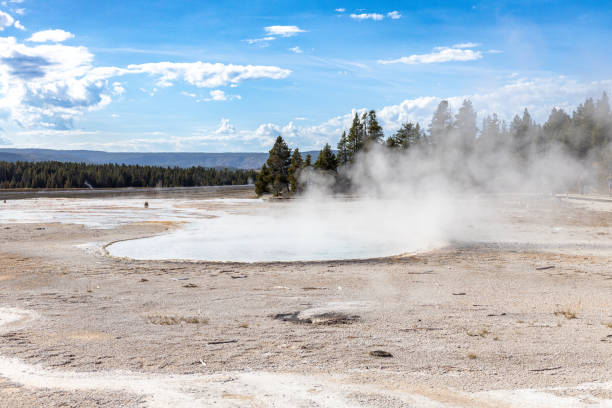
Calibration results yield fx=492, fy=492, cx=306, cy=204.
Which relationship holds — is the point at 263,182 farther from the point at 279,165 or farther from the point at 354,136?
the point at 354,136

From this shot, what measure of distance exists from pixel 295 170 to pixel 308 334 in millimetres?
62366

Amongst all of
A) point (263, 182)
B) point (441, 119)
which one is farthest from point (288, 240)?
point (263, 182)

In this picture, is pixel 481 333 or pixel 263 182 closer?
pixel 481 333

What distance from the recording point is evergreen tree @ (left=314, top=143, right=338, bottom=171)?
72188 millimetres

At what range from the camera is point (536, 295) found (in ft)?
40.4

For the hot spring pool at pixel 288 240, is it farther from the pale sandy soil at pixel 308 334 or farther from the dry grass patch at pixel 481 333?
the dry grass patch at pixel 481 333

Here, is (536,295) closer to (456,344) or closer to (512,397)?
(456,344)

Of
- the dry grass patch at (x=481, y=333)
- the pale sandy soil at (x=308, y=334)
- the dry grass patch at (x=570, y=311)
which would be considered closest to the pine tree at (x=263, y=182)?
the pale sandy soil at (x=308, y=334)

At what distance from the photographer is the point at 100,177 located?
Result: 432ft

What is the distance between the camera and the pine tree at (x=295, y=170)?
228 feet

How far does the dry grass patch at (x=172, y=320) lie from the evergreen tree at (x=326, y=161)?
2462 inches

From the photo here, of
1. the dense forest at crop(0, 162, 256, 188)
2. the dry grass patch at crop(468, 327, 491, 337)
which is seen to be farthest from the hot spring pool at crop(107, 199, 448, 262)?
the dense forest at crop(0, 162, 256, 188)

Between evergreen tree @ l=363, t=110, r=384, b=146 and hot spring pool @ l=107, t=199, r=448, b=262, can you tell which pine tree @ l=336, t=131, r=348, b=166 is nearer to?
evergreen tree @ l=363, t=110, r=384, b=146

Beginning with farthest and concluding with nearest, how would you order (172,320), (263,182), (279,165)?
(263,182) < (279,165) < (172,320)
